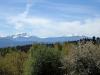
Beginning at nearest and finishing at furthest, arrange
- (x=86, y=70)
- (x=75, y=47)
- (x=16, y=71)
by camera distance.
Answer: (x=86, y=70) < (x=75, y=47) < (x=16, y=71)

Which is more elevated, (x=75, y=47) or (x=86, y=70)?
(x=75, y=47)

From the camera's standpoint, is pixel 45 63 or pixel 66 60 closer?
pixel 66 60

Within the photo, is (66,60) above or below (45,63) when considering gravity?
above

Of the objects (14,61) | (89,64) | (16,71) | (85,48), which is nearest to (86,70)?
(89,64)

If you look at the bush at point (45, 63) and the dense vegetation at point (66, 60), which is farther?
the bush at point (45, 63)

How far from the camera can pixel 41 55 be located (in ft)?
199

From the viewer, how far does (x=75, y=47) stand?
5272cm

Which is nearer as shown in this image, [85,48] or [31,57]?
[85,48]

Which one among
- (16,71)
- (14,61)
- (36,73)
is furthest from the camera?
(14,61)

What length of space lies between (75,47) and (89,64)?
4672 millimetres

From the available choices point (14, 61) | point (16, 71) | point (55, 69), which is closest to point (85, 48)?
point (55, 69)

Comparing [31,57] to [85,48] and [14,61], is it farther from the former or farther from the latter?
[14,61]

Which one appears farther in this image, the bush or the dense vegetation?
the bush

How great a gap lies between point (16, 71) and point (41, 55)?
32.2 m
